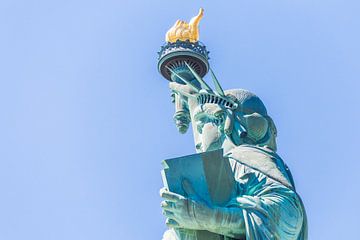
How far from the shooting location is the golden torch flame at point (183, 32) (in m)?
17.0

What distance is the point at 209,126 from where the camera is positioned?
1567 cm

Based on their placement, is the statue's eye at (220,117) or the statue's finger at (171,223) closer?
the statue's finger at (171,223)

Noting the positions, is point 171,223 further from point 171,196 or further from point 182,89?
point 182,89

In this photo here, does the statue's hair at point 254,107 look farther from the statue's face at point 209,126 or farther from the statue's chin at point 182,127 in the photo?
the statue's chin at point 182,127

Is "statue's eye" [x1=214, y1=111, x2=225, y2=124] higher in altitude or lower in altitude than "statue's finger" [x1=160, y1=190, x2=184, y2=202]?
higher

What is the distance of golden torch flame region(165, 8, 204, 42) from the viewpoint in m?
17.0

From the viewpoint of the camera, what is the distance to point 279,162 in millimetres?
14516

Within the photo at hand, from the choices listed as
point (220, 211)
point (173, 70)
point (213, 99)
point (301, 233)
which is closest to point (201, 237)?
point (220, 211)

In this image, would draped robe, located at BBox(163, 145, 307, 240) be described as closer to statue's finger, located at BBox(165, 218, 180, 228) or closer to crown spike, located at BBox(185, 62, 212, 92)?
statue's finger, located at BBox(165, 218, 180, 228)

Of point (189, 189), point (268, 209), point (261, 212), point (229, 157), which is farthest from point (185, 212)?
point (229, 157)

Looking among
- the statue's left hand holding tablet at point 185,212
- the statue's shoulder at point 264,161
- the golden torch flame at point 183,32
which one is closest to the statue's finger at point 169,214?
the statue's left hand holding tablet at point 185,212

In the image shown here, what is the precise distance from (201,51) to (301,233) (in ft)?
13.0

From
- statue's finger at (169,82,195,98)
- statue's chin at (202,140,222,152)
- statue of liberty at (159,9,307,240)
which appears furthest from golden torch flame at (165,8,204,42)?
statue's chin at (202,140,222,152)

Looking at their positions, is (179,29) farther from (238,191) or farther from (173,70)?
(238,191)
